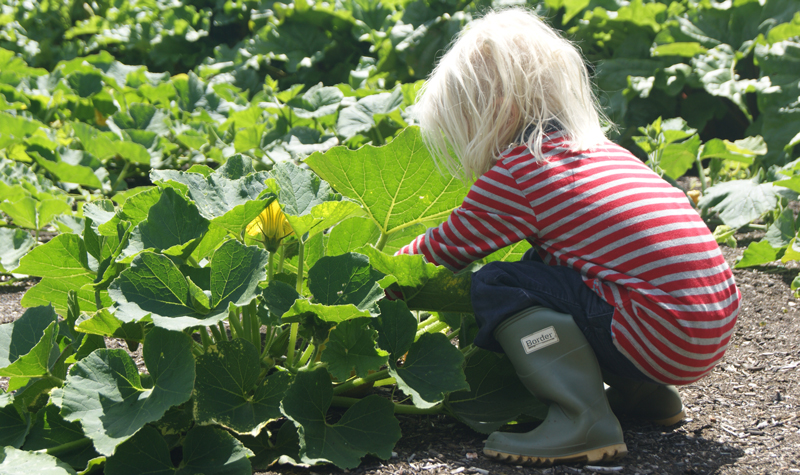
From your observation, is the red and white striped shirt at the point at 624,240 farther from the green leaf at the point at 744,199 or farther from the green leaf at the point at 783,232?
the green leaf at the point at 744,199

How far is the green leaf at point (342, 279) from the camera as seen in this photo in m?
1.17

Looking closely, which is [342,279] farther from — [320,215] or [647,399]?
[647,399]

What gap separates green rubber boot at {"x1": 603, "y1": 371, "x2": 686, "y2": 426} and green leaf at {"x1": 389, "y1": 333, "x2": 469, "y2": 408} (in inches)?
14.2

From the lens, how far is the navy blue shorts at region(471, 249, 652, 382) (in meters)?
1.22

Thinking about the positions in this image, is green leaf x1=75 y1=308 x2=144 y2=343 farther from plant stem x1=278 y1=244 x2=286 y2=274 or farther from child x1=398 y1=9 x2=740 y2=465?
child x1=398 y1=9 x2=740 y2=465

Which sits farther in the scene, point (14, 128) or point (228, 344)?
point (14, 128)

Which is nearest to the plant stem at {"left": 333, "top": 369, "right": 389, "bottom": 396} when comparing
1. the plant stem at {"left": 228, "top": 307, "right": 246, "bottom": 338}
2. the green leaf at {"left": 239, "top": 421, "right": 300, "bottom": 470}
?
the green leaf at {"left": 239, "top": 421, "right": 300, "bottom": 470}

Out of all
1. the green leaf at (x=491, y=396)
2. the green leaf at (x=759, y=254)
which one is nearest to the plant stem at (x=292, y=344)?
the green leaf at (x=491, y=396)

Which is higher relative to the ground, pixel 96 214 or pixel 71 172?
pixel 96 214

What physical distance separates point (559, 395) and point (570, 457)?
0.11 meters

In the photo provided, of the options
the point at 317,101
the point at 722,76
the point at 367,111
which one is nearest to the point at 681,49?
the point at 722,76

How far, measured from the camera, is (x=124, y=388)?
1094 mm

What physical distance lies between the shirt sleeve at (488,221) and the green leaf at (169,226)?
0.46 metres

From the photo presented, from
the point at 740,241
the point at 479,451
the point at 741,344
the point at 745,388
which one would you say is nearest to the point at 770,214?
the point at 740,241
